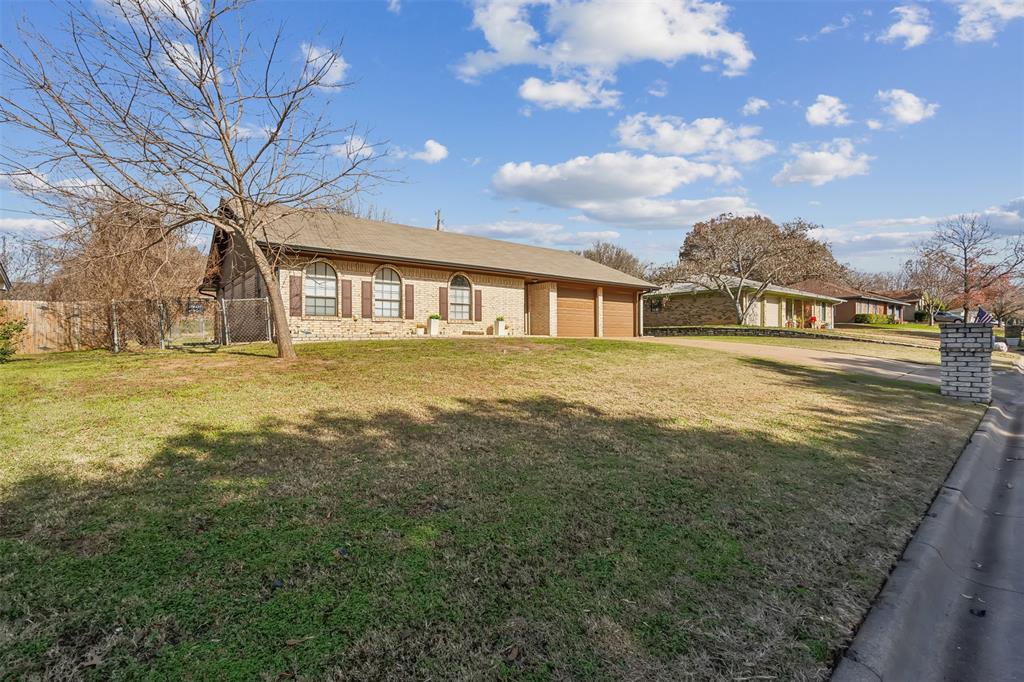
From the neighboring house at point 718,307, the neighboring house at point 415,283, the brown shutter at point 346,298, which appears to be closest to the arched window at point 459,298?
the neighboring house at point 415,283

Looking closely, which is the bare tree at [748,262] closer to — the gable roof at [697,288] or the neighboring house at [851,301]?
the gable roof at [697,288]

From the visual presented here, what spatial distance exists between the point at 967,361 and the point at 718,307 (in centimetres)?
2479

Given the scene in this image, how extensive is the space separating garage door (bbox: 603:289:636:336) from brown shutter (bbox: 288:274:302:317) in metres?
13.9

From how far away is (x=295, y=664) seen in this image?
189cm

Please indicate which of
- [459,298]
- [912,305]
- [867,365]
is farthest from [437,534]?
[912,305]

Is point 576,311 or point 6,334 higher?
point 576,311

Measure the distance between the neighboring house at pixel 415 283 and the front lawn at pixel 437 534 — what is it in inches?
327

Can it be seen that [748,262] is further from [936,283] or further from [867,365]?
[936,283]

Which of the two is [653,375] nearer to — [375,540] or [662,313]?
[375,540]

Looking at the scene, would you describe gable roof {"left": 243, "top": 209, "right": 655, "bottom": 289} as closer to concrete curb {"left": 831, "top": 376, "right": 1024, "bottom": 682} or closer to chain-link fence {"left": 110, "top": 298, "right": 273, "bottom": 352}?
chain-link fence {"left": 110, "top": 298, "right": 273, "bottom": 352}

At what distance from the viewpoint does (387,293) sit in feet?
54.3

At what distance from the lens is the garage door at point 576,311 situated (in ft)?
70.1

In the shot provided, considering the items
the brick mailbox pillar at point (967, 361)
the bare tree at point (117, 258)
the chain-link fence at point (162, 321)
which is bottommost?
the brick mailbox pillar at point (967, 361)

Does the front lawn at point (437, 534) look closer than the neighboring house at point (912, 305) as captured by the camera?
Yes
